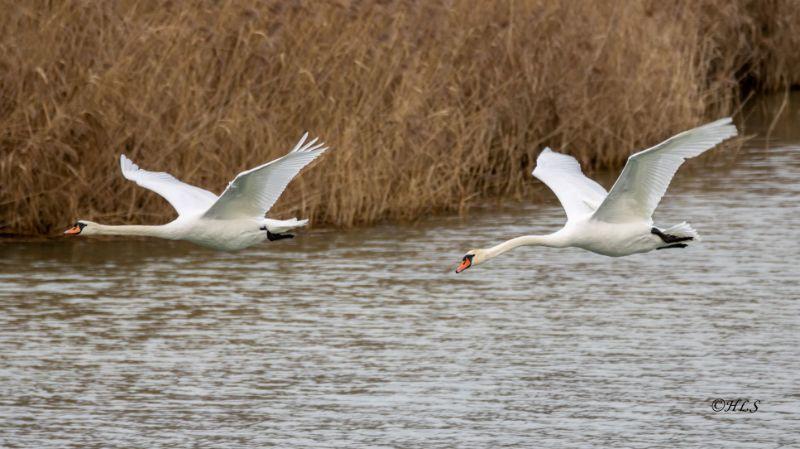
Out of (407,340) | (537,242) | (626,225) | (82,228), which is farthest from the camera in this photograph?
(407,340)

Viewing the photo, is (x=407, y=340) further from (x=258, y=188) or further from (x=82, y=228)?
(x=82, y=228)

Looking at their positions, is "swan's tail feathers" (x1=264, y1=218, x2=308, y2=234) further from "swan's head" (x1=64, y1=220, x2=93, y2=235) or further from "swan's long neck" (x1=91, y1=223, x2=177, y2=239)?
"swan's head" (x1=64, y1=220, x2=93, y2=235)

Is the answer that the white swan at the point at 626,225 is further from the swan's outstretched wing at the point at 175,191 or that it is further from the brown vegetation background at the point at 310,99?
the brown vegetation background at the point at 310,99

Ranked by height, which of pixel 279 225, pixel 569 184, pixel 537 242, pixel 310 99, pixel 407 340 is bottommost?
pixel 407 340

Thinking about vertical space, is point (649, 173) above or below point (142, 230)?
above

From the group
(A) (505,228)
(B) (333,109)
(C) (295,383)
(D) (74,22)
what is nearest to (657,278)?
(A) (505,228)

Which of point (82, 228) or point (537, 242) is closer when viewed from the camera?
point (537, 242)

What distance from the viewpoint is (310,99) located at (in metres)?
17.1

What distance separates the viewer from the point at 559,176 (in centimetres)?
1177

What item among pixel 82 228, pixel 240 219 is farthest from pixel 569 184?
pixel 82 228

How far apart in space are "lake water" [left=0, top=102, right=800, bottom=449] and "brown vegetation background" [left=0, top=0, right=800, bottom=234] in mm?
595

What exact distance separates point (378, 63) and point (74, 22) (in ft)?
9.58

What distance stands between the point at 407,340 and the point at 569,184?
202cm

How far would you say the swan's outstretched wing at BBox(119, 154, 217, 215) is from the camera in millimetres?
11787
